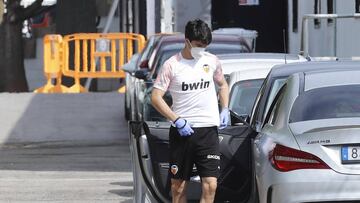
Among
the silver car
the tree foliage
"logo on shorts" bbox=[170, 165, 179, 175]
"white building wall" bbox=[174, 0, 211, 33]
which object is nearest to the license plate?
the silver car

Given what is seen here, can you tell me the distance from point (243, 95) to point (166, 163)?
291 centimetres

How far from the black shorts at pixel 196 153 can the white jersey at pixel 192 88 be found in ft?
0.31

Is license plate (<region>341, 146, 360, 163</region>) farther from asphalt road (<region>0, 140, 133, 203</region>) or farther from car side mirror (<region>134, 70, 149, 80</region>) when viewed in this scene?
car side mirror (<region>134, 70, 149, 80</region>)

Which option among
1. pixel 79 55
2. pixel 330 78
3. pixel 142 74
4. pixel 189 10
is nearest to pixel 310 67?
pixel 330 78

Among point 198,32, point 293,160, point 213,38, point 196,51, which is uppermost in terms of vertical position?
point 198,32

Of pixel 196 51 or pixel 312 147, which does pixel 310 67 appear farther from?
pixel 312 147

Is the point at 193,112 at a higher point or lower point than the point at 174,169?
higher

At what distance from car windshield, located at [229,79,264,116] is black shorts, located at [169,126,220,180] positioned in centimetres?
275

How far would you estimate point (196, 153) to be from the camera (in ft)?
25.7

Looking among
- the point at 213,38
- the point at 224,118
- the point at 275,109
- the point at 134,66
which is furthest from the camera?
the point at 134,66

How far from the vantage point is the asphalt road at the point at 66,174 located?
11.2 metres

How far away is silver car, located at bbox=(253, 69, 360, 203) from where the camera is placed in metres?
6.70

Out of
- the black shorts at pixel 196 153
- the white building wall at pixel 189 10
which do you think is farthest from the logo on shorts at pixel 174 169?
the white building wall at pixel 189 10

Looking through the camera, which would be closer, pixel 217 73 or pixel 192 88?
pixel 192 88
